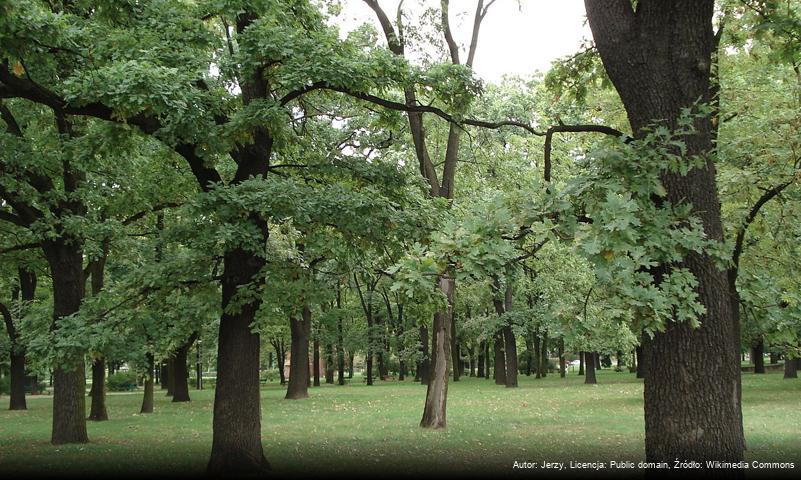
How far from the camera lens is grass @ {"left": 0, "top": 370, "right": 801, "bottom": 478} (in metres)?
11.5

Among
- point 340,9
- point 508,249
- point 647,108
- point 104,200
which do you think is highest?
point 340,9

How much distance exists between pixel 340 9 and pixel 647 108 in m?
11.5

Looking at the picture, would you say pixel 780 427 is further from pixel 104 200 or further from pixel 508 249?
pixel 104 200

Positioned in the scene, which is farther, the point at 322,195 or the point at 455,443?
the point at 455,443

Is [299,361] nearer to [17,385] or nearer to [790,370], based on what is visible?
[17,385]

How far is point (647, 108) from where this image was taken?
557 centimetres

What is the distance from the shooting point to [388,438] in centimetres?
1489

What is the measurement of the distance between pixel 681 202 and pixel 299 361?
25758 mm

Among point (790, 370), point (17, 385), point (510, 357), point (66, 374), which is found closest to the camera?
point (66, 374)

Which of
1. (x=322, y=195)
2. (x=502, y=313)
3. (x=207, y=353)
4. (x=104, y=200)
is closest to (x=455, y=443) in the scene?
(x=322, y=195)

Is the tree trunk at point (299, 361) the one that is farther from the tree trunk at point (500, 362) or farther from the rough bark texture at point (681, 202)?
the rough bark texture at point (681, 202)

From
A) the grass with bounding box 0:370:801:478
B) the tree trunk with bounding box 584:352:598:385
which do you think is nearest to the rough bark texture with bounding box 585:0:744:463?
the grass with bounding box 0:370:801:478

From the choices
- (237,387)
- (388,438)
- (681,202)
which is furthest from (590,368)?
(681,202)

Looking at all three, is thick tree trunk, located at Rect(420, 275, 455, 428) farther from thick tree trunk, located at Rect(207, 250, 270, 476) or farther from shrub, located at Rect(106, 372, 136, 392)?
shrub, located at Rect(106, 372, 136, 392)
